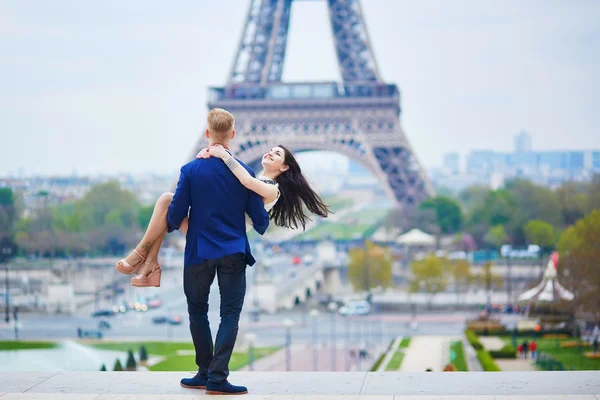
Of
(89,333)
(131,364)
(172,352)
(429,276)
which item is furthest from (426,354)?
(429,276)

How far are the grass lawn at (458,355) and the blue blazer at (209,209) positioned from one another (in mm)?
Result: 19797

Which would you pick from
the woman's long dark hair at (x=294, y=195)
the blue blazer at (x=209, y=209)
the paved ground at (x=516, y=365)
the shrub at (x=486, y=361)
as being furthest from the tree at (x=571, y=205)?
the blue blazer at (x=209, y=209)

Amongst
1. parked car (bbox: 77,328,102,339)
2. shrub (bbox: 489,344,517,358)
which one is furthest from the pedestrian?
parked car (bbox: 77,328,102,339)

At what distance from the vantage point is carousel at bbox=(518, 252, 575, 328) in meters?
35.4

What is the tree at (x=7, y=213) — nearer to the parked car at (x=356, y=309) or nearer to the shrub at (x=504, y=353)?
the parked car at (x=356, y=309)

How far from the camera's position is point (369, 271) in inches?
2083

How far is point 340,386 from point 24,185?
41164mm

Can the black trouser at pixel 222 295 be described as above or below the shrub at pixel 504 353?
above

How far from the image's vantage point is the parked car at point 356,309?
46.2 m

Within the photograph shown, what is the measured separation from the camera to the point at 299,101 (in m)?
59.5

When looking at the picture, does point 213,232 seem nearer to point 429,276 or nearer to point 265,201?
point 265,201

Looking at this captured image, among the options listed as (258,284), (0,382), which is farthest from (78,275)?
(0,382)

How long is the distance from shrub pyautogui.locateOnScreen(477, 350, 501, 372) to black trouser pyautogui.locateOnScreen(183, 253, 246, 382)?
1669cm

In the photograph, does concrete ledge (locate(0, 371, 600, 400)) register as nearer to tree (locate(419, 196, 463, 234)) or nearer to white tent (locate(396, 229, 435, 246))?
white tent (locate(396, 229, 435, 246))
